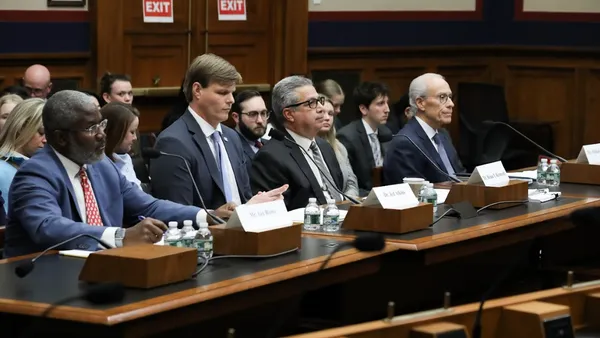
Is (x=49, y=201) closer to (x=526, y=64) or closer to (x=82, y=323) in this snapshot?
(x=82, y=323)

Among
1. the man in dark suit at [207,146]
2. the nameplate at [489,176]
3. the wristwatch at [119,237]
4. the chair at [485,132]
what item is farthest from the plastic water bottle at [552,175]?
the chair at [485,132]

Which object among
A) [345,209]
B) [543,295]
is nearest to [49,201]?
[345,209]

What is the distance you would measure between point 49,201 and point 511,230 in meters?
1.80

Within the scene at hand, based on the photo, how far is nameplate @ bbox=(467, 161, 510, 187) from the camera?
5168 millimetres

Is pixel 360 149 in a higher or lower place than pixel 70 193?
lower

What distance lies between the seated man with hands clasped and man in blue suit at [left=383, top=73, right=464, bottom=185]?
69.6 inches

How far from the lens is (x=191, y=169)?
5340 mm

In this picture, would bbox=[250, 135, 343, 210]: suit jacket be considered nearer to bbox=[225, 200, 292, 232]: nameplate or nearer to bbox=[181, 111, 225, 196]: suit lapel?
bbox=[181, 111, 225, 196]: suit lapel

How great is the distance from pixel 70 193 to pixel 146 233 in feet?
1.46

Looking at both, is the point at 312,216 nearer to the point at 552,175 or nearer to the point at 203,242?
the point at 203,242

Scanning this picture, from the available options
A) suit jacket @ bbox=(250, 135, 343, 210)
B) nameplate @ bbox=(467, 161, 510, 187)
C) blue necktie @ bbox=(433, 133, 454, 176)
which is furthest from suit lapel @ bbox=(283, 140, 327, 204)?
blue necktie @ bbox=(433, 133, 454, 176)

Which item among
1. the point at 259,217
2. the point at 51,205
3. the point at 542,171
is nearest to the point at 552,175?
the point at 542,171

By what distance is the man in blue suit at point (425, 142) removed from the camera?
20.1ft

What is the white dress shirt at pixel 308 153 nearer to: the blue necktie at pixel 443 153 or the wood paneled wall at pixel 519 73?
the blue necktie at pixel 443 153
